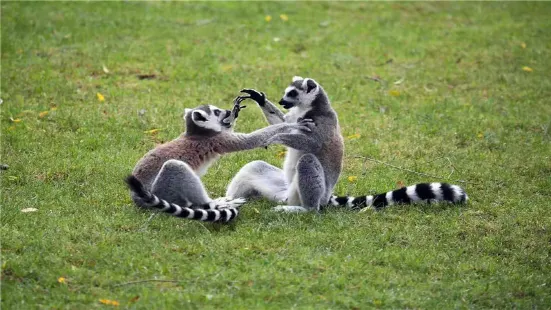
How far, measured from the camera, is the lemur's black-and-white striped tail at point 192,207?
6.86 metres

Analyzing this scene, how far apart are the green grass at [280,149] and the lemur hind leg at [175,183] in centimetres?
23

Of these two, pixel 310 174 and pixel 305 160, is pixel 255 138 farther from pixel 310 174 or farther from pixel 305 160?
pixel 310 174

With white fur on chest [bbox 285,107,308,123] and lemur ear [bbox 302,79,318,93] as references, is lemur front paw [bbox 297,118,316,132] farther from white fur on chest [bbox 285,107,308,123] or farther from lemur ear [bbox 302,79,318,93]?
lemur ear [bbox 302,79,318,93]

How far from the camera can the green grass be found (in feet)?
21.2

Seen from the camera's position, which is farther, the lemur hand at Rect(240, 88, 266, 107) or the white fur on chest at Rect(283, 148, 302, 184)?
the lemur hand at Rect(240, 88, 266, 107)

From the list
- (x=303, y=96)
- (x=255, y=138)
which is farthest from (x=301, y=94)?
(x=255, y=138)

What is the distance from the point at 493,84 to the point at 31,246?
857cm

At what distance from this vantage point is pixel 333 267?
22.2ft

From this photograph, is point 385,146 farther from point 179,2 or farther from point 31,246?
point 179,2

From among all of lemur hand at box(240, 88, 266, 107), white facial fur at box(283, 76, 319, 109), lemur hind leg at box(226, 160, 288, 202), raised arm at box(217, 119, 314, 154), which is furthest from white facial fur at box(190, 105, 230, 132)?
white facial fur at box(283, 76, 319, 109)

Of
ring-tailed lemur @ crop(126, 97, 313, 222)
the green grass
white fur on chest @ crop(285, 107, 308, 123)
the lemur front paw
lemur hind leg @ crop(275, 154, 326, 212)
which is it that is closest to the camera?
the green grass

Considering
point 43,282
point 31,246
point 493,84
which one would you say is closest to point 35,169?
point 31,246

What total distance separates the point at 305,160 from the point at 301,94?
733mm

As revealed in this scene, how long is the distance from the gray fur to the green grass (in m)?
0.27
